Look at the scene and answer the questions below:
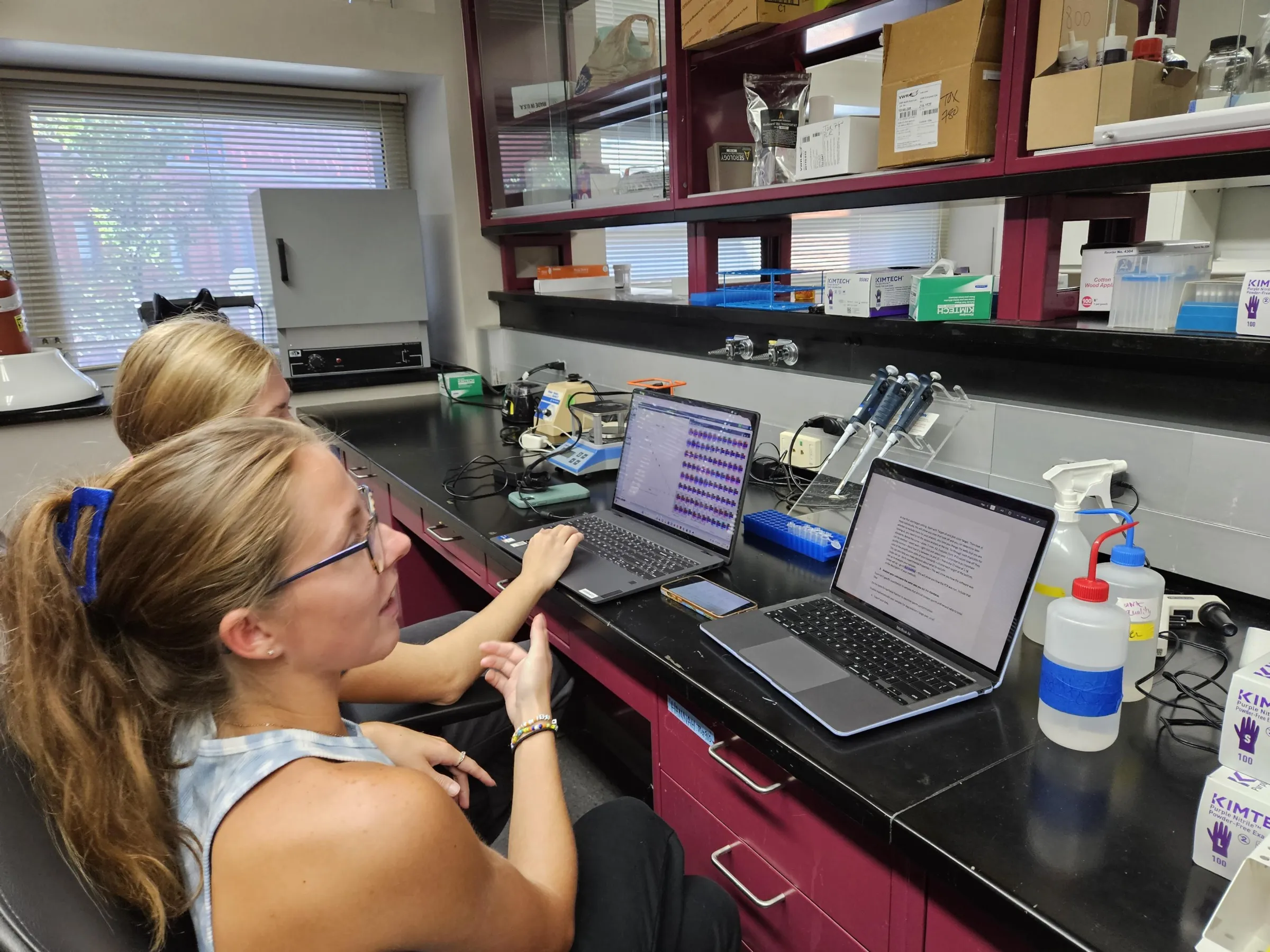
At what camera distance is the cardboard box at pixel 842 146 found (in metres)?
1.65

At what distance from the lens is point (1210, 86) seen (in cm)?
126

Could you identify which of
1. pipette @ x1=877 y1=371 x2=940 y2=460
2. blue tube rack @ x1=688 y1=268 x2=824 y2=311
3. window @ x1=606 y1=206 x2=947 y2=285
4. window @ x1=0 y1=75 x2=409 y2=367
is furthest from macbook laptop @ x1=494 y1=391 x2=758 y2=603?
window @ x1=0 y1=75 x2=409 y2=367

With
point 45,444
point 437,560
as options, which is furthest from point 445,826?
point 45,444

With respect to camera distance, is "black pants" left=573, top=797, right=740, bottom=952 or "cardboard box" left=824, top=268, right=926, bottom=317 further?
Result: "cardboard box" left=824, top=268, right=926, bottom=317

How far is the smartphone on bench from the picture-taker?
51.2 inches

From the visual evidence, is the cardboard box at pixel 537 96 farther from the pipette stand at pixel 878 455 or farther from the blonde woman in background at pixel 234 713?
the blonde woman in background at pixel 234 713

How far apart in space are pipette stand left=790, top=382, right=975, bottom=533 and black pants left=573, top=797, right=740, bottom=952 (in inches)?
27.1

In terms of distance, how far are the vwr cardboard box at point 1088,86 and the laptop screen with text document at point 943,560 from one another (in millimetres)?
608

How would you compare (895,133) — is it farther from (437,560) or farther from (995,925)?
(437,560)

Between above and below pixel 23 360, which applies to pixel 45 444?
below

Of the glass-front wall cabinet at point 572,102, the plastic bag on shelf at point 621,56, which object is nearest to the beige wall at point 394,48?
the glass-front wall cabinet at point 572,102

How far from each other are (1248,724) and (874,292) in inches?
43.6

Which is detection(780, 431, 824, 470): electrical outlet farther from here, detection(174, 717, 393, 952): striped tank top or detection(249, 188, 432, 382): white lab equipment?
detection(249, 188, 432, 382): white lab equipment

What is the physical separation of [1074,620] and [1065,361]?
73cm
